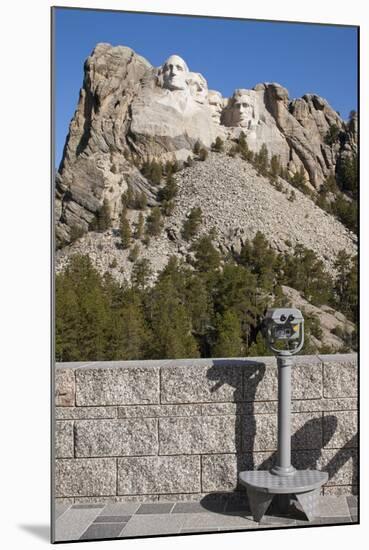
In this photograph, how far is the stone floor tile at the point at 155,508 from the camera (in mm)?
3367

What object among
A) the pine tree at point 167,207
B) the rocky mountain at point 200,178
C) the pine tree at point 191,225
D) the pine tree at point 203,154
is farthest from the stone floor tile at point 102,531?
the pine tree at point 203,154

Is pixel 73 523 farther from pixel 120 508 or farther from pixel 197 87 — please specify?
pixel 197 87

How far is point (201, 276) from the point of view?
28625mm

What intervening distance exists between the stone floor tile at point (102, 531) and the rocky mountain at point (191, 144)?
82.3 feet

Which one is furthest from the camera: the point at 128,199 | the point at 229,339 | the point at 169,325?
the point at 128,199

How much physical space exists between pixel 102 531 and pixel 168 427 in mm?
621

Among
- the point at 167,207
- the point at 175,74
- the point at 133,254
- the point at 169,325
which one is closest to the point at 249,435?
the point at 169,325

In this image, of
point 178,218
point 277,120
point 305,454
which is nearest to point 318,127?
point 277,120

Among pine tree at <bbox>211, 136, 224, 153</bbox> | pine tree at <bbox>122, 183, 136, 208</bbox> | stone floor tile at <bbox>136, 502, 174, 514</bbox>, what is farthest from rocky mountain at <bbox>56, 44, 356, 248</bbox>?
stone floor tile at <bbox>136, 502, 174, 514</bbox>

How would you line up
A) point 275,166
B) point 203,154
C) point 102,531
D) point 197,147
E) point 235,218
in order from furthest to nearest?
point 275,166 → point 197,147 → point 203,154 → point 235,218 → point 102,531

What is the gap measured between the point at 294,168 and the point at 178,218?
890 centimetres

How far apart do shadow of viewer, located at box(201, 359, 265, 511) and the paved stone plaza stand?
0.02 metres

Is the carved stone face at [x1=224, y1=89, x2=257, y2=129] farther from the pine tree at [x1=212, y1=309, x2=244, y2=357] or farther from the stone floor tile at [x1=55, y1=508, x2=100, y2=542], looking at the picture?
the stone floor tile at [x1=55, y1=508, x2=100, y2=542]

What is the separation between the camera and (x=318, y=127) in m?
39.7
